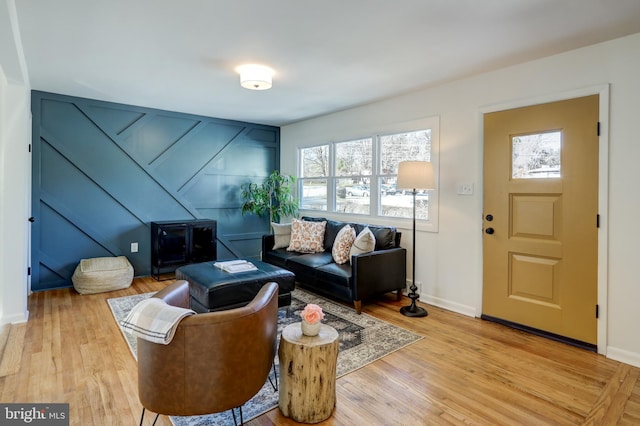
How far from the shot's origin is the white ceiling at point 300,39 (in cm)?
216

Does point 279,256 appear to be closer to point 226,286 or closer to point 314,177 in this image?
point 226,286

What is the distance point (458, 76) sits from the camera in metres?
3.41

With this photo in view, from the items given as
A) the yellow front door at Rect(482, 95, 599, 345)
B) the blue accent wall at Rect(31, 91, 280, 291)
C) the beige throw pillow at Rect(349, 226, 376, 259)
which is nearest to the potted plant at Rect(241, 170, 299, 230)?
the blue accent wall at Rect(31, 91, 280, 291)

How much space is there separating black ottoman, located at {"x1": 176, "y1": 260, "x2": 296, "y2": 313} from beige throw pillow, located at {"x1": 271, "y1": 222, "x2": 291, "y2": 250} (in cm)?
132

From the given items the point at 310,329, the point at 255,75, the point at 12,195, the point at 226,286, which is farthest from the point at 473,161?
the point at 12,195

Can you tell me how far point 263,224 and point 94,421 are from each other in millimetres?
4356

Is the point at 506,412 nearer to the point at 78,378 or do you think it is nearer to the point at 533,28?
the point at 533,28

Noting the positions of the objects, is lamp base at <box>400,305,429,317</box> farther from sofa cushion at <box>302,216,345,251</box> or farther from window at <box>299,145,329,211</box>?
window at <box>299,145,329,211</box>

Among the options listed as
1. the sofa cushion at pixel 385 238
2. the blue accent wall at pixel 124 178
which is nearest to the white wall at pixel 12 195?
the blue accent wall at pixel 124 178

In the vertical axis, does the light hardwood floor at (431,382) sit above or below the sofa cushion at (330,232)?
below

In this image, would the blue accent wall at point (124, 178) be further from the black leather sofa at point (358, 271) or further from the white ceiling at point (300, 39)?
the black leather sofa at point (358, 271)

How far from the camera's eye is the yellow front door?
9.00ft
